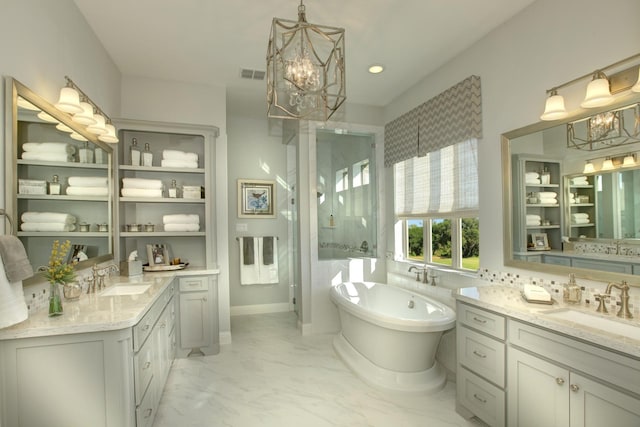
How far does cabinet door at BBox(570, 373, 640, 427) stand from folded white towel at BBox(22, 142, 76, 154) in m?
3.10

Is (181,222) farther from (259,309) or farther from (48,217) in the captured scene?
(259,309)

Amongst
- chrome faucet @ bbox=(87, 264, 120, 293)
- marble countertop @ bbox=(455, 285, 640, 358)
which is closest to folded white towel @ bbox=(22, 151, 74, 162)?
chrome faucet @ bbox=(87, 264, 120, 293)

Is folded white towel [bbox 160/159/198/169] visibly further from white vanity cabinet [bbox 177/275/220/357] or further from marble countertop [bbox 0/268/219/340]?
marble countertop [bbox 0/268/219/340]

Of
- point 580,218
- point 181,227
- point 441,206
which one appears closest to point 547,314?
point 580,218

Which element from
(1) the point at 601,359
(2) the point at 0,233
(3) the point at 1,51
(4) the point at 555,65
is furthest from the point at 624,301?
(3) the point at 1,51

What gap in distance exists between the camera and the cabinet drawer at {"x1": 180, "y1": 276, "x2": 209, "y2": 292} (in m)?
3.19

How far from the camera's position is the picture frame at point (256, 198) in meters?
4.72

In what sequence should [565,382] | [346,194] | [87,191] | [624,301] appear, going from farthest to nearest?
1. [346,194]
2. [87,191]
3. [624,301]
4. [565,382]

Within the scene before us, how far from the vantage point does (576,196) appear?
2045 millimetres

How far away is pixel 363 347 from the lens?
2.95 meters

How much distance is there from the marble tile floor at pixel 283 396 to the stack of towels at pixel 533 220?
1.45 metres

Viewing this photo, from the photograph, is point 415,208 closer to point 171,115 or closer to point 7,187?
point 171,115

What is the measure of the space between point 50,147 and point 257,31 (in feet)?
5.53

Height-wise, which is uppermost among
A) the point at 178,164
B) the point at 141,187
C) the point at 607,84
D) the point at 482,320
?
the point at 607,84
